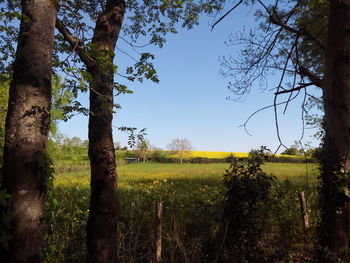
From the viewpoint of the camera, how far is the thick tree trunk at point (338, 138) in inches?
171

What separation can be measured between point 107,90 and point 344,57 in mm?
4046

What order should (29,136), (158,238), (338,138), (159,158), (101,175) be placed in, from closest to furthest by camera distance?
1. (29,136)
2. (338,138)
3. (101,175)
4. (158,238)
5. (159,158)

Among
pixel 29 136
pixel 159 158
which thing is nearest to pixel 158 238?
pixel 29 136

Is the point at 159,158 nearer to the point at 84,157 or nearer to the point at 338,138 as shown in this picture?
the point at 84,157

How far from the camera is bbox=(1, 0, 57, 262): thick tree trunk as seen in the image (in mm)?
2520

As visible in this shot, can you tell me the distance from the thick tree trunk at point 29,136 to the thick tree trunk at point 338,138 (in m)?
4.32

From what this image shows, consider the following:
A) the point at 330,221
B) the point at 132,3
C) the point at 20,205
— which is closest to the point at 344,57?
the point at 330,221

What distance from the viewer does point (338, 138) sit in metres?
4.40

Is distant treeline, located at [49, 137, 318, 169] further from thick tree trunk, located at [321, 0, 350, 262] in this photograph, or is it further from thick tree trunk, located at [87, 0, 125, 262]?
thick tree trunk, located at [321, 0, 350, 262]

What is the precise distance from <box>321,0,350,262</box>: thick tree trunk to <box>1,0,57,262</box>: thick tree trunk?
4.32m

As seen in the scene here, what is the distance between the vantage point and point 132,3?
7.61m

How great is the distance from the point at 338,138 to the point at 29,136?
178 inches

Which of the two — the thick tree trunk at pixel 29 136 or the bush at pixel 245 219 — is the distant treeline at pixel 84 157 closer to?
the bush at pixel 245 219

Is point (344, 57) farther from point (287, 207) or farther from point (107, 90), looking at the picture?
point (107, 90)
